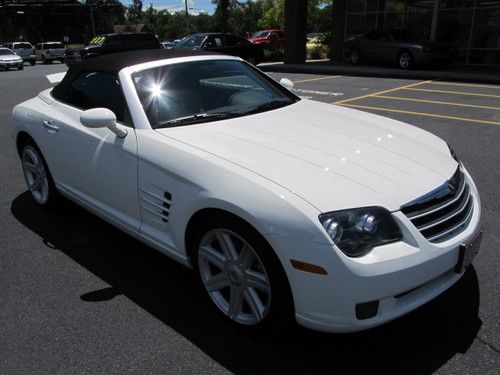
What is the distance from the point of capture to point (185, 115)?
10.8 feet

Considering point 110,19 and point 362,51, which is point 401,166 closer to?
point 362,51

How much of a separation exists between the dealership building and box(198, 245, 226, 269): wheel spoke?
63.1 feet

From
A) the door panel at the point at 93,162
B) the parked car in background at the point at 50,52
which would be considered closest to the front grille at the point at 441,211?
the door panel at the point at 93,162

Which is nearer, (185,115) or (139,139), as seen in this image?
(139,139)

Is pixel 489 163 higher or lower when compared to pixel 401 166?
lower

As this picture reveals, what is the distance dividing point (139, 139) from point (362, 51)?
1810 cm

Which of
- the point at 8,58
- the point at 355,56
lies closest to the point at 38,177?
the point at 355,56

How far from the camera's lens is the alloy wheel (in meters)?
2.55

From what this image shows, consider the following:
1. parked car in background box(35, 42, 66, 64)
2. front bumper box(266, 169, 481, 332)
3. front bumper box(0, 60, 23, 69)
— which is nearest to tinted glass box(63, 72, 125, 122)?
front bumper box(266, 169, 481, 332)

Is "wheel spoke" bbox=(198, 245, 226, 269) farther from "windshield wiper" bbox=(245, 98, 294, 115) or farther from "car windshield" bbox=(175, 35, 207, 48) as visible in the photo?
"car windshield" bbox=(175, 35, 207, 48)

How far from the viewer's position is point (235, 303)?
273cm

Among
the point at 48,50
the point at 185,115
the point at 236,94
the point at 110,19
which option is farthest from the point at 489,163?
the point at 110,19

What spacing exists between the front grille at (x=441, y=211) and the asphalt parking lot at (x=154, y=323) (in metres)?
0.61

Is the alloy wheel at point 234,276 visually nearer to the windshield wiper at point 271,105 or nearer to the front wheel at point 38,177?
the windshield wiper at point 271,105
